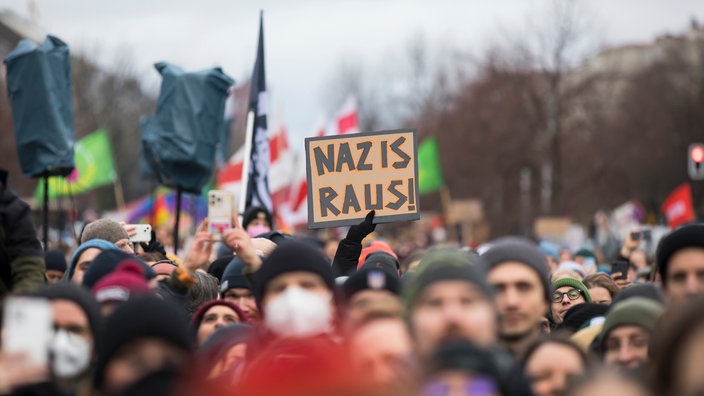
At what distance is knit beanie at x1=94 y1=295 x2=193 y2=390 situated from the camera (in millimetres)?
5520

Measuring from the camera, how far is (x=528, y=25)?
4725 cm

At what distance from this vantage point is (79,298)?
6242 mm

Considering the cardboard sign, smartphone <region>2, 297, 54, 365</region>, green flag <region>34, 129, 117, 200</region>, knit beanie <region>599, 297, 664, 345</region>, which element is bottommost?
knit beanie <region>599, 297, 664, 345</region>

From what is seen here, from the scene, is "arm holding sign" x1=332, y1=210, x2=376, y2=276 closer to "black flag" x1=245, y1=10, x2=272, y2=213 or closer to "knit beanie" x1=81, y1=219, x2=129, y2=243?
"knit beanie" x1=81, y1=219, x2=129, y2=243

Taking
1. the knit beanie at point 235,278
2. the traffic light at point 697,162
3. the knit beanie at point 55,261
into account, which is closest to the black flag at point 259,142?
the knit beanie at point 55,261

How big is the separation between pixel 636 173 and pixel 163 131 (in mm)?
46290

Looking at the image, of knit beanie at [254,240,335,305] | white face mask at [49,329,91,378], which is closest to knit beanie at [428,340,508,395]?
knit beanie at [254,240,335,305]

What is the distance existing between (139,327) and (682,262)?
297cm

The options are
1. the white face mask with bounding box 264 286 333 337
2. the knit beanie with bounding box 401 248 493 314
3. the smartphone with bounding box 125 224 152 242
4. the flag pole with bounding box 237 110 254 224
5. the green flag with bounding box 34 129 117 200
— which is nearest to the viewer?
the knit beanie with bounding box 401 248 493 314

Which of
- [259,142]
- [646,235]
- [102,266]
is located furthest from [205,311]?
[646,235]

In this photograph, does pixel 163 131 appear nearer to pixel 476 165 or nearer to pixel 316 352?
pixel 316 352

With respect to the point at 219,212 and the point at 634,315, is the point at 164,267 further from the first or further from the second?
the point at 634,315

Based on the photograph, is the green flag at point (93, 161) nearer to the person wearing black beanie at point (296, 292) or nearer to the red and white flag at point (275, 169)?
the red and white flag at point (275, 169)

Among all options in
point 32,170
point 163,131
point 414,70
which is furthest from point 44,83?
point 414,70
